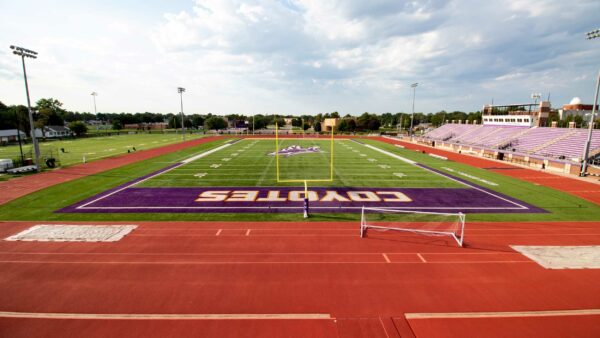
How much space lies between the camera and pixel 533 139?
3841cm

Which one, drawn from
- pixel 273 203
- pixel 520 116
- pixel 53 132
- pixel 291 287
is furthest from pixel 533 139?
pixel 53 132

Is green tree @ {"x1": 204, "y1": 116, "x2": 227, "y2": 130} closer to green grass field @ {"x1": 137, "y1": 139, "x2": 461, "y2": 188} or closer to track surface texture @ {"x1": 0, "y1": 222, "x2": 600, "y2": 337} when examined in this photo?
green grass field @ {"x1": 137, "y1": 139, "x2": 461, "y2": 188}

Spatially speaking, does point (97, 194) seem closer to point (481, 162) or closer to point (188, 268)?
point (188, 268)

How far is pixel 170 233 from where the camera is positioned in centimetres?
1230

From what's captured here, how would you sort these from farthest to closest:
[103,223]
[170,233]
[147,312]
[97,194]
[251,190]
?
[251,190], [97,194], [103,223], [170,233], [147,312]

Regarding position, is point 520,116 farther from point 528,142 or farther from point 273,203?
point 273,203

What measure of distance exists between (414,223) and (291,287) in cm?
811

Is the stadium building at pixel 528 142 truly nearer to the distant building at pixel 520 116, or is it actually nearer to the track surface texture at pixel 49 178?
the distant building at pixel 520 116

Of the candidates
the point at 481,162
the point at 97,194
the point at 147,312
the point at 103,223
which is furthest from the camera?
the point at 481,162

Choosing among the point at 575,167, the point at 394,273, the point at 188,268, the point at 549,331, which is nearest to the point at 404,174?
the point at 575,167

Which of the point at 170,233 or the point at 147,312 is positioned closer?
the point at 147,312

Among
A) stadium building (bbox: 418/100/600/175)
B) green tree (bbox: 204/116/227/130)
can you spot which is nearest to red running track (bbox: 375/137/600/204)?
stadium building (bbox: 418/100/600/175)

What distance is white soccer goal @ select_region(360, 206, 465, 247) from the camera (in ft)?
40.7

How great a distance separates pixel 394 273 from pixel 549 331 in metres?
3.89
